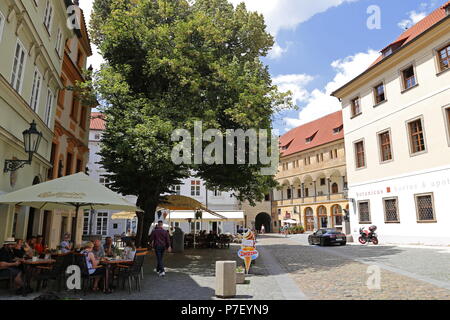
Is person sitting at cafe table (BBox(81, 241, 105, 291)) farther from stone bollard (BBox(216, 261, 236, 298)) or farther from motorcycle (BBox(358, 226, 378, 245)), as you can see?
motorcycle (BBox(358, 226, 378, 245))

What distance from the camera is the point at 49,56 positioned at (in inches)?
519

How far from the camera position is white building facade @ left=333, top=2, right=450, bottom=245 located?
19109mm

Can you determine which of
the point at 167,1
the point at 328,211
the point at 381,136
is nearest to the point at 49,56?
the point at 167,1

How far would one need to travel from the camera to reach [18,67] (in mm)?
10477

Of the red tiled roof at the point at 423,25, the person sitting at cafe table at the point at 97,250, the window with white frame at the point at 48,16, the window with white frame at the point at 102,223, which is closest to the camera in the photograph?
the person sitting at cafe table at the point at 97,250

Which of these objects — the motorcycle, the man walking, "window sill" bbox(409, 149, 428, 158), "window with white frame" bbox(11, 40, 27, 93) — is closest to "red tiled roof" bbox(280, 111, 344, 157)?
the motorcycle

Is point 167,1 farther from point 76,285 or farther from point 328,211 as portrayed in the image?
point 328,211

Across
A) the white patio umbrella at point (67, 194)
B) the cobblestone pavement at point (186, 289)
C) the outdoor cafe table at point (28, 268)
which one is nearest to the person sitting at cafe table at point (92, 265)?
the cobblestone pavement at point (186, 289)

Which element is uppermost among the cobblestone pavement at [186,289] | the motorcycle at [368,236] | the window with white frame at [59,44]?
the window with white frame at [59,44]

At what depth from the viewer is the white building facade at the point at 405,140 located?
62.7 feet

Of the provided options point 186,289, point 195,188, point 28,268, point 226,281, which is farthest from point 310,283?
point 195,188

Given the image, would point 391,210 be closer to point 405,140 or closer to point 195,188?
point 405,140

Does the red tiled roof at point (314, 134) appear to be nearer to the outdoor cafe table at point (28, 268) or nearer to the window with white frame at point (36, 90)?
the window with white frame at point (36, 90)

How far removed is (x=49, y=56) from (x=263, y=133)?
356 inches
